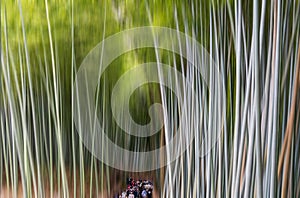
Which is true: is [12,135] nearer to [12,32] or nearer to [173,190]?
[12,32]

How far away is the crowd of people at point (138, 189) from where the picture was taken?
2.00ft

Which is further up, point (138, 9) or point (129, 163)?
point (138, 9)

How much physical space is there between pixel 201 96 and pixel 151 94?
0.09 metres

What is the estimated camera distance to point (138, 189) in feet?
2.03

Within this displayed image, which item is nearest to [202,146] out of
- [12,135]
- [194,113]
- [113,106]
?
[194,113]

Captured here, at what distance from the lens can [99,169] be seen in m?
0.62

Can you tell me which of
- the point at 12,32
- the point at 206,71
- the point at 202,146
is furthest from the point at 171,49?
the point at 12,32

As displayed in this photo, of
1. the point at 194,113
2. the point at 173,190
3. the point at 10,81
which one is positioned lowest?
the point at 173,190

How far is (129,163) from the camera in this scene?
2.00 ft

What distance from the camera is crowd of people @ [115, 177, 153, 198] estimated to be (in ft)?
2.00

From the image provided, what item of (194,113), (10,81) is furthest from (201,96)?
(10,81)

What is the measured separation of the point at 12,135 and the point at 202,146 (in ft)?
1.27

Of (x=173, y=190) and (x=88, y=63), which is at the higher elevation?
(x=88, y=63)

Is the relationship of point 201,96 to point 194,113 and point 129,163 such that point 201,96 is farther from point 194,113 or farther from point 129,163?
point 129,163
